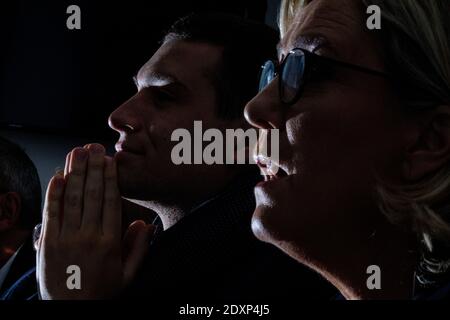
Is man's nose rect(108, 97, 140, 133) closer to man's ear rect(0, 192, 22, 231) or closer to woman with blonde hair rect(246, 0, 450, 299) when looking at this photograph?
woman with blonde hair rect(246, 0, 450, 299)

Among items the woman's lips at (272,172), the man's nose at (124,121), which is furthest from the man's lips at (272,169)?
the man's nose at (124,121)

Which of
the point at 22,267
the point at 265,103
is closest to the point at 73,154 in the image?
the point at 265,103

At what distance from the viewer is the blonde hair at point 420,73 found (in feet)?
2.27

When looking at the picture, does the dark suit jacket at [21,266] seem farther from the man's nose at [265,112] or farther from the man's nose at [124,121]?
the man's nose at [265,112]

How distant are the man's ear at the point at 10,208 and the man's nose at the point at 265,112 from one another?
3.37 feet

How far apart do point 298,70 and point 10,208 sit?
42.1 inches

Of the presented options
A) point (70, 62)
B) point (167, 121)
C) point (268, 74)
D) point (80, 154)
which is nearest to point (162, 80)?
point (167, 121)

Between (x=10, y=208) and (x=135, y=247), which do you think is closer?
(x=135, y=247)

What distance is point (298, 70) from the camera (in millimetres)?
748

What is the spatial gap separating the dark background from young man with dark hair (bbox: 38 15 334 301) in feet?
2.10

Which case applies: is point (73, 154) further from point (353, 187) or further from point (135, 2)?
point (135, 2)

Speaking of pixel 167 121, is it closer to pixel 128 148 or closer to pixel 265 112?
pixel 128 148

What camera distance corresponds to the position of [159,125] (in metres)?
1.07

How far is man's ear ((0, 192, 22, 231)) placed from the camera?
1595 mm
